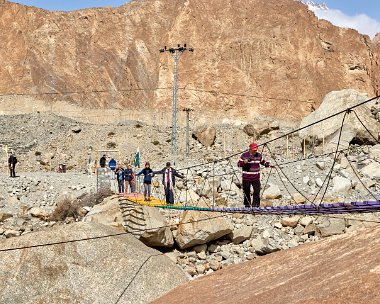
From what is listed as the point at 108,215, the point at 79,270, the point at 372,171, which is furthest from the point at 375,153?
the point at 79,270

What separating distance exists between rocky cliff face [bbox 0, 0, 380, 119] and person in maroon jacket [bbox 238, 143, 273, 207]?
143 ft

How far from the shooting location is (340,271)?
197 inches

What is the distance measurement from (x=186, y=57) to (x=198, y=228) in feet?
143

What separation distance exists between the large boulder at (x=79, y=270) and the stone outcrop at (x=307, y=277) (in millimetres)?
1715

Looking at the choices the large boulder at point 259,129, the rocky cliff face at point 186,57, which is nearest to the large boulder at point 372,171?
the large boulder at point 259,129

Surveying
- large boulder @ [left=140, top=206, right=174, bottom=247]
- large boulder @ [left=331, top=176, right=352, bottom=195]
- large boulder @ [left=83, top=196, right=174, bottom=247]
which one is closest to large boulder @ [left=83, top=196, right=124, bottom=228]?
large boulder @ [left=83, top=196, right=174, bottom=247]

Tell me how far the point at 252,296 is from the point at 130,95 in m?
50.4

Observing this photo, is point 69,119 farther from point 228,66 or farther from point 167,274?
point 167,274

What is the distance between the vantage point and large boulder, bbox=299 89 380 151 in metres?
29.1

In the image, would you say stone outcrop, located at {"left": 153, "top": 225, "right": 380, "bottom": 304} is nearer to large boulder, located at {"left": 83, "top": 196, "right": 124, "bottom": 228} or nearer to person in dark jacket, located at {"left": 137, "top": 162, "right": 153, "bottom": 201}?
large boulder, located at {"left": 83, "top": 196, "right": 124, "bottom": 228}

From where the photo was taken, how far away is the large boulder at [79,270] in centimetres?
903

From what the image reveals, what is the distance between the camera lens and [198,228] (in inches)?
580

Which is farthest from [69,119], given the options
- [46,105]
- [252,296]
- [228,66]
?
[252,296]

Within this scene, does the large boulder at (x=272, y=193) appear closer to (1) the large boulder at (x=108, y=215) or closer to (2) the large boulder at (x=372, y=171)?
(2) the large boulder at (x=372, y=171)
